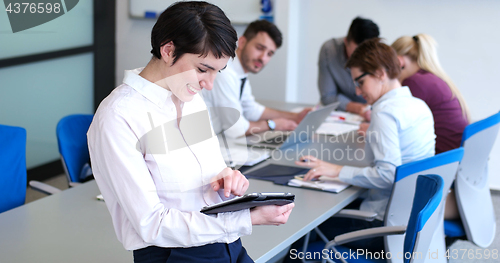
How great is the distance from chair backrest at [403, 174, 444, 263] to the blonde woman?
141 centimetres

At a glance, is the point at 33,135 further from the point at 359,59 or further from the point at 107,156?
the point at 107,156

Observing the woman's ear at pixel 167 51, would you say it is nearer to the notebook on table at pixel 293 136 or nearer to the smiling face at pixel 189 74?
the smiling face at pixel 189 74

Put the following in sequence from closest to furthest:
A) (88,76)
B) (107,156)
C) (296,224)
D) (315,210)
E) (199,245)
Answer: (107,156)
(199,245)
(296,224)
(315,210)
(88,76)

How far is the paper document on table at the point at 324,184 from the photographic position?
7.24ft

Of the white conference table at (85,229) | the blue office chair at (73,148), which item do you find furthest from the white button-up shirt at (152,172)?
the blue office chair at (73,148)

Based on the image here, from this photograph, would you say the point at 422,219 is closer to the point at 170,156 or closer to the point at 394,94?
the point at 170,156

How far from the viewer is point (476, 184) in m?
2.74

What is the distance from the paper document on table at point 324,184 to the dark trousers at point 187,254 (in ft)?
3.28

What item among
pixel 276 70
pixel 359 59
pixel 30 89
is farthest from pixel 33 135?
pixel 359 59

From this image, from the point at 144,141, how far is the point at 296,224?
87 cm

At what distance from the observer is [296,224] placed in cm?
182

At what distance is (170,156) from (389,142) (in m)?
1.33

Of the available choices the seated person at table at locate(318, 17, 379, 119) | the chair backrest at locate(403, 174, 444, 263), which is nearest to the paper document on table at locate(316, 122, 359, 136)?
the seated person at table at locate(318, 17, 379, 119)

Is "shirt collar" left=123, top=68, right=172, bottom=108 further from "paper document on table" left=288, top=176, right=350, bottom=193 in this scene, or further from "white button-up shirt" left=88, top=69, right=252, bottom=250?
"paper document on table" left=288, top=176, right=350, bottom=193
